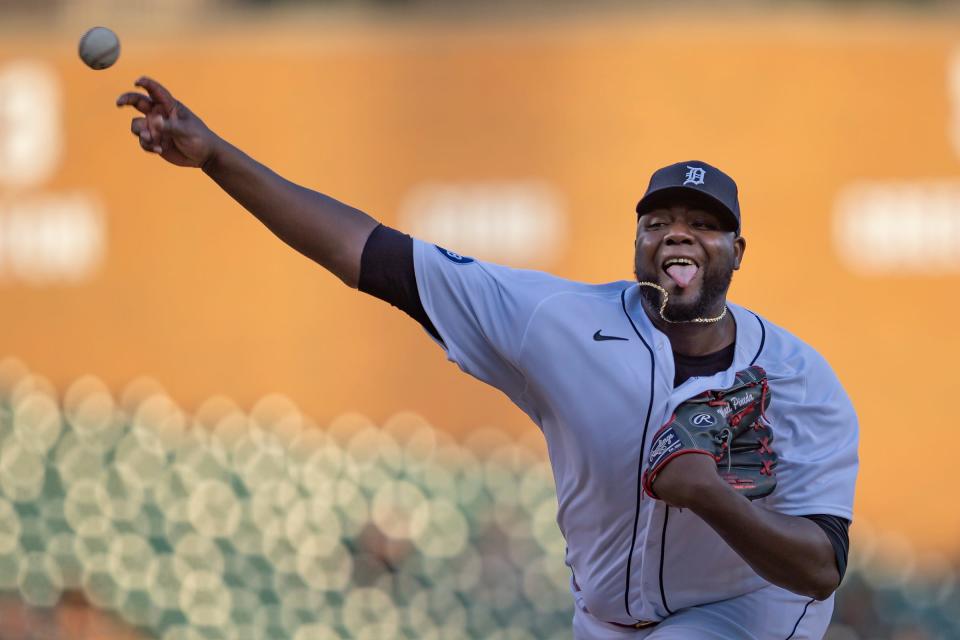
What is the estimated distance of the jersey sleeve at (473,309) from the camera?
3283 millimetres

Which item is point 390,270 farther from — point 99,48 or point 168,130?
point 99,48

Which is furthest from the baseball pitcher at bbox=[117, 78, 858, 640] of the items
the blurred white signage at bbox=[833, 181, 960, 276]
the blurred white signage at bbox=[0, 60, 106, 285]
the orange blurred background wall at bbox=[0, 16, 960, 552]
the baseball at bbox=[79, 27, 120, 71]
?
the blurred white signage at bbox=[0, 60, 106, 285]

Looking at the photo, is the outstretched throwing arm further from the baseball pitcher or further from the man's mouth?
the man's mouth

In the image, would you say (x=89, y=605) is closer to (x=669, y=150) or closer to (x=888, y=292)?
(x=669, y=150)

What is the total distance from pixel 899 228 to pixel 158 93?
277 inches

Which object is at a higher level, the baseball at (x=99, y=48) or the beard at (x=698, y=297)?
the baseball at (x=99, y=48)

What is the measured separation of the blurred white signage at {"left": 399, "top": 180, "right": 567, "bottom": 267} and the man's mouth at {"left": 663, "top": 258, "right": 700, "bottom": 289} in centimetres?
599

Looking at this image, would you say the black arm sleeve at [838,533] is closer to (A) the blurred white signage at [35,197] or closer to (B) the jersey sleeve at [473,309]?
(B) the jersey sleeve at [473,309]

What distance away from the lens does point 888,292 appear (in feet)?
30.4

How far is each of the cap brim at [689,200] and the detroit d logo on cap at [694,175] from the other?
3 cm

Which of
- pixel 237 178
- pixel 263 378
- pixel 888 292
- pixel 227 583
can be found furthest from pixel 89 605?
pixel 888 292

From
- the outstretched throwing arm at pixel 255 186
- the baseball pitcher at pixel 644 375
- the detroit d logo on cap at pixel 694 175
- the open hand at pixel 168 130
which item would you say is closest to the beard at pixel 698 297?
the baseball pitcher at pixel 644 375

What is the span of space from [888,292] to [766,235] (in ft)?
2.96

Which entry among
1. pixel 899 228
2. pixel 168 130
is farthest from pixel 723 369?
pixel 899 228
